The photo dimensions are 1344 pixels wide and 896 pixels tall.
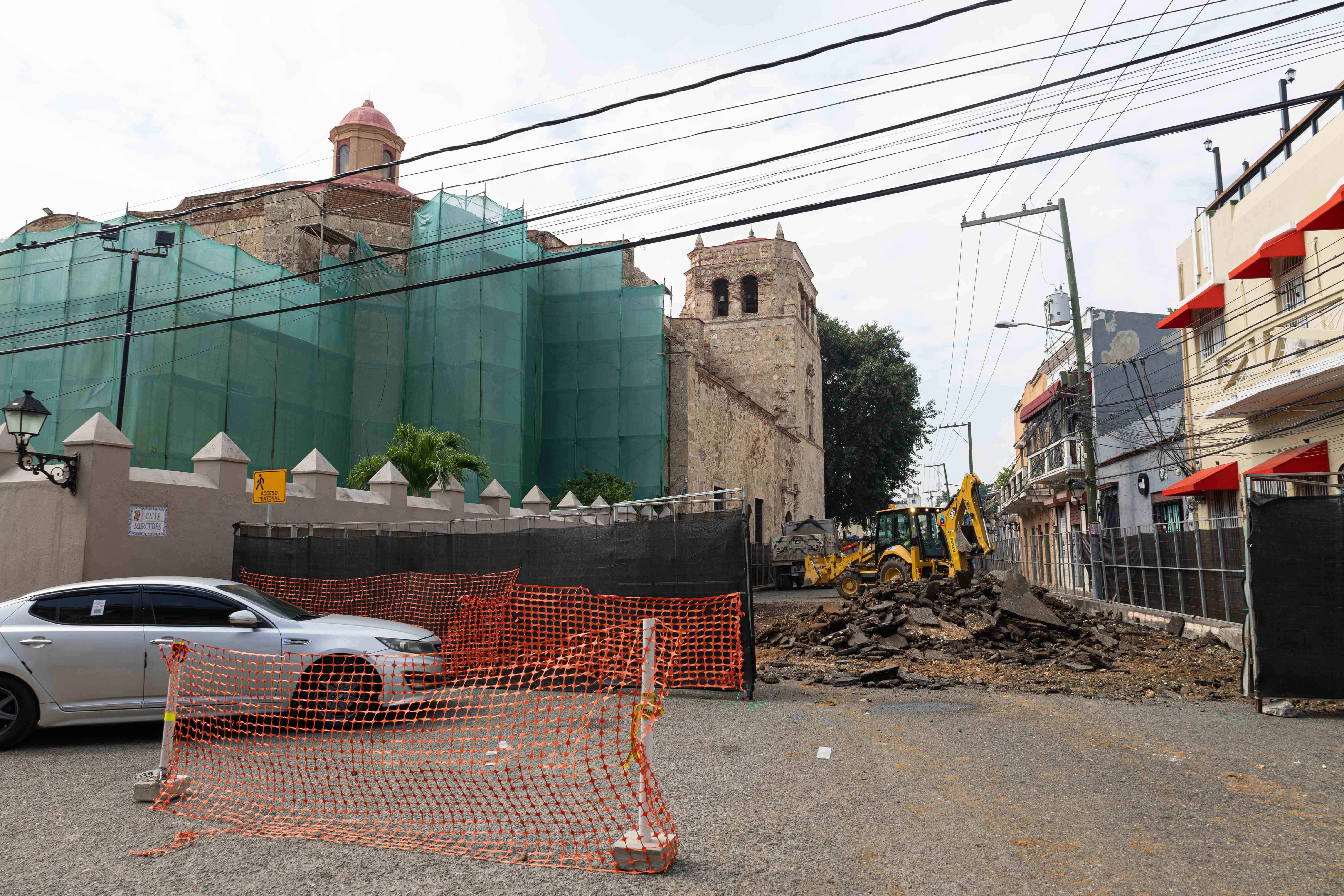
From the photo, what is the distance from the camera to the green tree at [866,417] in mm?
57781

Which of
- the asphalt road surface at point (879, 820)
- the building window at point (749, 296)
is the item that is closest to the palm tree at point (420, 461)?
the asphalt road surface at point (879, 820)

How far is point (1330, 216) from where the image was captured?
41.1ft

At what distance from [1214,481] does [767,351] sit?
34151 millimetres

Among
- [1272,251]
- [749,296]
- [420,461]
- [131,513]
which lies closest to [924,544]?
[1272,251]

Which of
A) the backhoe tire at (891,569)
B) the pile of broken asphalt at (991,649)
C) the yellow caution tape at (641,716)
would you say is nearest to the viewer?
the yellow caution tape at (641,716)

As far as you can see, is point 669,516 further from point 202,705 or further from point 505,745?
point 202,705

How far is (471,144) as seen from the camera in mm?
9438

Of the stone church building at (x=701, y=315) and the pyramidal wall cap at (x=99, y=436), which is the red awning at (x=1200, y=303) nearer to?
the stone church building at (x=701, y=315)

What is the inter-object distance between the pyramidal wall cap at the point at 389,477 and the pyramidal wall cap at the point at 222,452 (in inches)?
111

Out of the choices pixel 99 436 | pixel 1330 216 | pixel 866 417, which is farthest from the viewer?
pixel 866 417

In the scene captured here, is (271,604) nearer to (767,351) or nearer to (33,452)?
(33,452)

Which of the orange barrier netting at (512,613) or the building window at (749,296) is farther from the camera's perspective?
the building window at (749,296)

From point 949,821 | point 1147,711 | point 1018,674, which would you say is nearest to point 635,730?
point 949,821

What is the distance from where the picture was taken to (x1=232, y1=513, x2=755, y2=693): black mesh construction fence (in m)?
9.20
